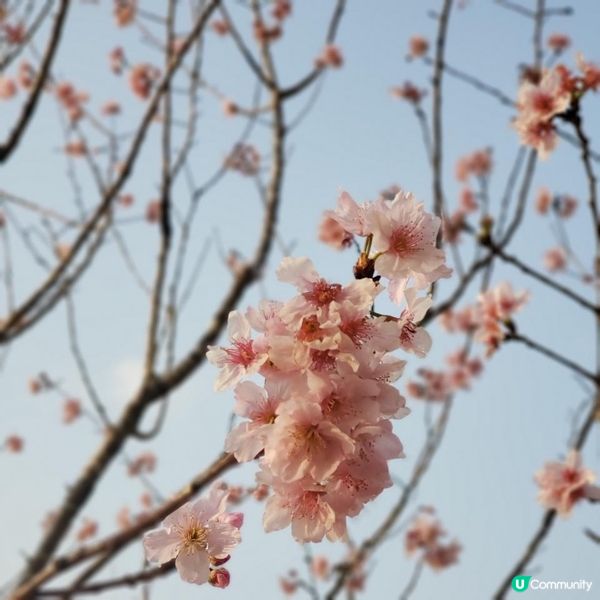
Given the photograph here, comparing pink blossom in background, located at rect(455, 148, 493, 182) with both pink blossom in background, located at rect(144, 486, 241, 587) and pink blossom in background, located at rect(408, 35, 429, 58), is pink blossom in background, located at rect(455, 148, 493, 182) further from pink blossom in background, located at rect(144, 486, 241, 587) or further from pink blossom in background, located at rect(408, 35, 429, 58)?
pink blossom in background, located at rect(144, 486, 241, 587)

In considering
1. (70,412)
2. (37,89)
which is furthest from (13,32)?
(70,412)

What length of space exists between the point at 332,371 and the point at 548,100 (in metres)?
1.99

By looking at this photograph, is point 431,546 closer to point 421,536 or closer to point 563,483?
point 421,536

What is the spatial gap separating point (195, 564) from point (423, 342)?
22.6 inches

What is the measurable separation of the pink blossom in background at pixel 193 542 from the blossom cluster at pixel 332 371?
0.49 feet

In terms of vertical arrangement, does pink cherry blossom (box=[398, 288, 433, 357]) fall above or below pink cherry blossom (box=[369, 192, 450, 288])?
below

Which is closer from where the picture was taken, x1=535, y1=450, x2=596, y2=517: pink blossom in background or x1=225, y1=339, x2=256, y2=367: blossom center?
x1=225, y1=339, x2=256, y2=367: blossom center

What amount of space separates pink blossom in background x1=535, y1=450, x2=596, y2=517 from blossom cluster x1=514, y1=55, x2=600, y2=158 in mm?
1314

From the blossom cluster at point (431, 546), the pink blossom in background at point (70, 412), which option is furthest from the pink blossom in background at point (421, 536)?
the pink blossom in background at point (70, 412)

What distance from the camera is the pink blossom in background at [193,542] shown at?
114cm

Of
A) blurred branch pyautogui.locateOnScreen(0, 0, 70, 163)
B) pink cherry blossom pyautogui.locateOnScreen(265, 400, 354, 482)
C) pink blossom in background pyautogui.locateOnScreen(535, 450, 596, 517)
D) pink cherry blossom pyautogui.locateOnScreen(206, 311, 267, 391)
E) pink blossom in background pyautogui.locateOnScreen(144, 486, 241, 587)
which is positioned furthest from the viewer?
blurred branch pyautogui.locateOnScreen(0, 0, 70, 163)

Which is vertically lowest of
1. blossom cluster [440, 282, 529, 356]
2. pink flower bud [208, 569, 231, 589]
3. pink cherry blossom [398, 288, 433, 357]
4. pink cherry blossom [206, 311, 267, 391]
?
pink flower bud [208, 569, 231, 589]

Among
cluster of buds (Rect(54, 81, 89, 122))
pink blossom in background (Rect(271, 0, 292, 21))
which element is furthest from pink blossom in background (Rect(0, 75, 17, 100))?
pink blossom in background (Rect(271, 0, 292, 21))

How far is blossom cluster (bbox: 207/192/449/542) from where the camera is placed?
3.07ft
